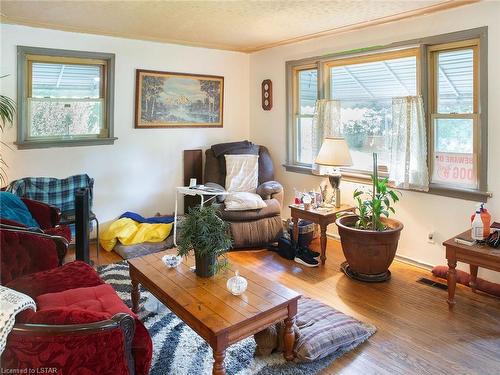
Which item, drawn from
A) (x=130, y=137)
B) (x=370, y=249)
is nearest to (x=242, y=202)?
(x=370, y=249)

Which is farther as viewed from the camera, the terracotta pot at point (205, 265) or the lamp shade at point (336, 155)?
the lamp shade at point (336, 155)

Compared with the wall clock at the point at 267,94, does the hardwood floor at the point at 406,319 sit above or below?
below

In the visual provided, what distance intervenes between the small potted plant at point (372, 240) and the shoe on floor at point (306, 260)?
359mm

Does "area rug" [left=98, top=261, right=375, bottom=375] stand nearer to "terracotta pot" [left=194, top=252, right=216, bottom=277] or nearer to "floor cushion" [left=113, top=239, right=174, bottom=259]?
"terracotta pot" [left=194, top=252, right=216, bottom=277]

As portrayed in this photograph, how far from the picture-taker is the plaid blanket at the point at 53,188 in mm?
3686

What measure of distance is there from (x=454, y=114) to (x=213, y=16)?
7.61 feet

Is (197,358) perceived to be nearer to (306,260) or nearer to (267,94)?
(306,260)

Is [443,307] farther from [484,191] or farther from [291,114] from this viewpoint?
[291,114]

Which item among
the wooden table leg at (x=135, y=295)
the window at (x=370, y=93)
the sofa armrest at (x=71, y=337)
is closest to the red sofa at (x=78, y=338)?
the sofa armrest at (x=71, y=337)

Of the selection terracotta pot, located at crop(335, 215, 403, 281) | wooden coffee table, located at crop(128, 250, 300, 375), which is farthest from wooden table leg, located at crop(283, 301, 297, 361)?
terracotta pot, located at crop(335, 215, 403, 281)

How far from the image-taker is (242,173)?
477 cm

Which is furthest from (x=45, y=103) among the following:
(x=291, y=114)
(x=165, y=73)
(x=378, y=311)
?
(x=378, y=311)

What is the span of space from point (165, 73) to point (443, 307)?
3.81 metres

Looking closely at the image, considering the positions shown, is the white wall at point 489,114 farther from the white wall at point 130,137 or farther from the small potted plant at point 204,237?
the small potted plant at point 204,237
